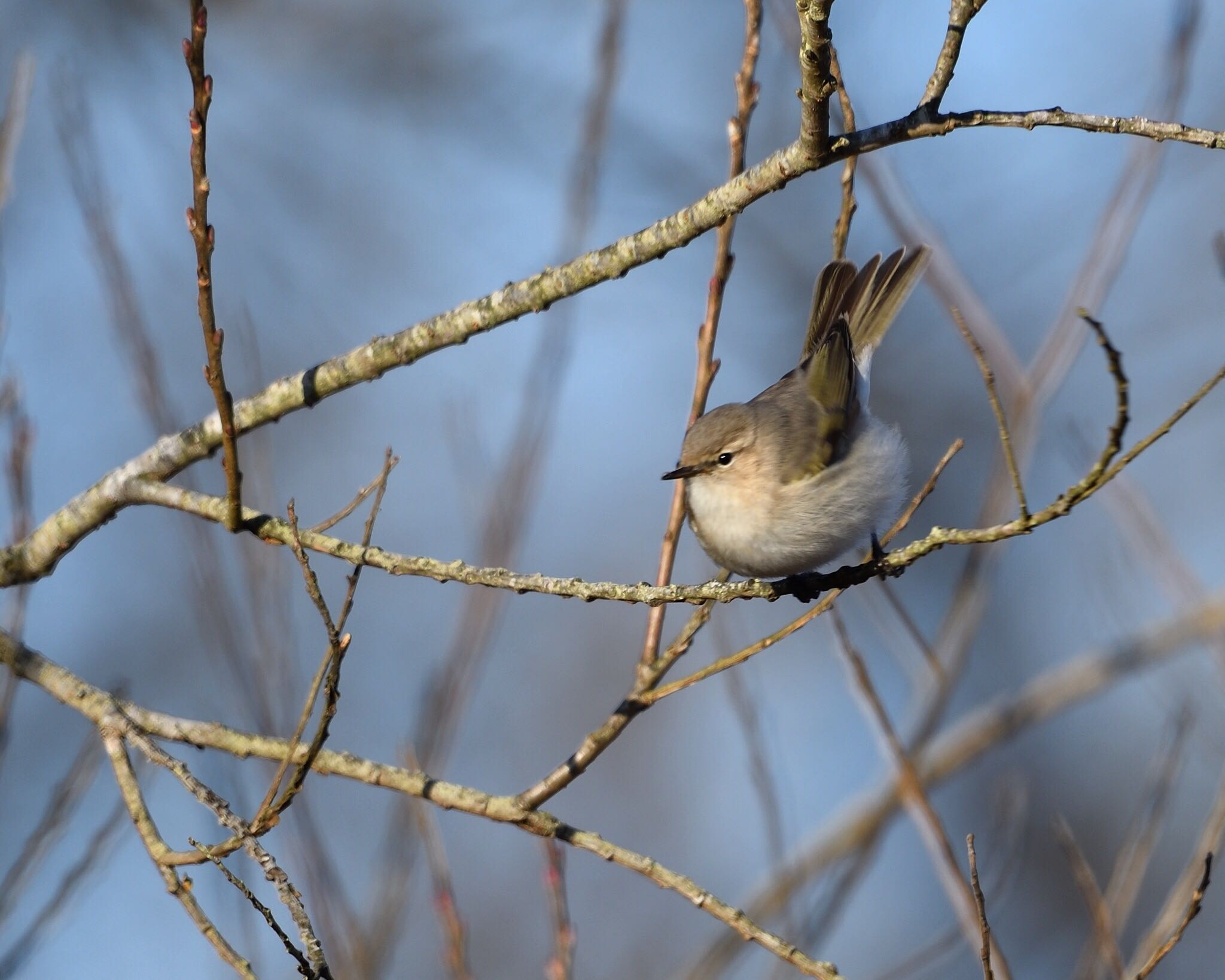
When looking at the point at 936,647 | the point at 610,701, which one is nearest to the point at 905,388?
the point at 610,701

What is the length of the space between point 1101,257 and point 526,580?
7.43ft

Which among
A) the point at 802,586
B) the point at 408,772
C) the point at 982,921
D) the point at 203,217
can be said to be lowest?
the point at 982,921

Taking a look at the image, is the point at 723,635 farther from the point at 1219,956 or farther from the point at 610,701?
the point at 1219,956

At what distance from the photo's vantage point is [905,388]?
9.02m

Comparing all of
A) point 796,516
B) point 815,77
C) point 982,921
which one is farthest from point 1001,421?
point 796,516

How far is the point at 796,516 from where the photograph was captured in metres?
3.39

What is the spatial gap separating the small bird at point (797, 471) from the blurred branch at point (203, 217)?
1645 millimetres

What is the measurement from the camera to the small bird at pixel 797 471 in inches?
133

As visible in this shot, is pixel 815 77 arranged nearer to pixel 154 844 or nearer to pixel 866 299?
pixel 154 844

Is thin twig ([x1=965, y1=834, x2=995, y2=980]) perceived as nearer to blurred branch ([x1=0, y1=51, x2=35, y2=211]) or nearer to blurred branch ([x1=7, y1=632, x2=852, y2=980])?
blurred branch ([x1=7, y1=632, x2=852, y2=980])

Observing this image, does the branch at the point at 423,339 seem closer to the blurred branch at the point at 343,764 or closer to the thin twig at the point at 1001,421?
the blurred branch at the point at 343,764

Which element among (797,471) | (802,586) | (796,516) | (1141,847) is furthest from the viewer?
(797,471)

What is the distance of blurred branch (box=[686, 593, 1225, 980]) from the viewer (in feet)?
14.2

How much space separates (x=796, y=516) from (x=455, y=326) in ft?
4.17
